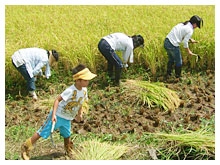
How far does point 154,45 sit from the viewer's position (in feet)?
17.6

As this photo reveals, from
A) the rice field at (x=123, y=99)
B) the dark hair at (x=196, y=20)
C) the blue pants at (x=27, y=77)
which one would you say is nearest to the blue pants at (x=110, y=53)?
the rice field at (x=123, y=99)

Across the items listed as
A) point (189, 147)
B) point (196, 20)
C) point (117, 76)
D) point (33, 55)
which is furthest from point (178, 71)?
point (33, 55)

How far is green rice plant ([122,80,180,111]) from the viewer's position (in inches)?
172

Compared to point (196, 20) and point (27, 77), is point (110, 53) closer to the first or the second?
point (27, 77)

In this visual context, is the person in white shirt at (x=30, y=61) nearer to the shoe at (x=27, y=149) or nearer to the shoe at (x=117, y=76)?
the shoe at (x=117, y=76)

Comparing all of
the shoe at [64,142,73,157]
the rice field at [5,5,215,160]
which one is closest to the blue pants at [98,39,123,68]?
the rice field at [5,5,215,160]

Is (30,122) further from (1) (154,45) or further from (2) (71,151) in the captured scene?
(1) (154,45)

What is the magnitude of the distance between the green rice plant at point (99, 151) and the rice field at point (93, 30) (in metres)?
2.12

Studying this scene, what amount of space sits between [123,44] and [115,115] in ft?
4.53

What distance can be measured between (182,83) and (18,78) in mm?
3150

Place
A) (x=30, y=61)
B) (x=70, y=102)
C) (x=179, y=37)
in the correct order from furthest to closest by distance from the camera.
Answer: (x=179, y=37), (x=30, y=61), (x=70, y=102)

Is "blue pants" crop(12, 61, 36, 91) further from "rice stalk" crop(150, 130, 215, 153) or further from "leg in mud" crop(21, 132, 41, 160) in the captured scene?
"rice stalk" crop(150, 130, 215, 153)

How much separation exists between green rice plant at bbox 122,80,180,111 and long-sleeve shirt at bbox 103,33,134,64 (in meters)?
0.52

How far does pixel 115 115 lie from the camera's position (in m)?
4.18
